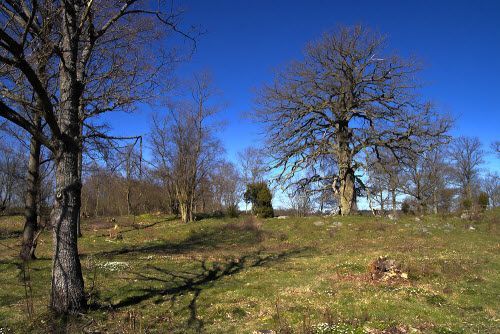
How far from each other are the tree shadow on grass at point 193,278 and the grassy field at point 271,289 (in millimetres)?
34

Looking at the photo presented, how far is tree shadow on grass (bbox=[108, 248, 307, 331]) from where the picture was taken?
9512mm

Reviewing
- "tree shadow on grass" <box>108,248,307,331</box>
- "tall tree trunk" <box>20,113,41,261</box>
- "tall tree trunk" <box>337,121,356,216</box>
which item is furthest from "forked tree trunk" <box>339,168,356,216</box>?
"tall tree trunk" <box>20,113,41,261</box>

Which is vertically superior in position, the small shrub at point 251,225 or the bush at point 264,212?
the bush at point 264,212

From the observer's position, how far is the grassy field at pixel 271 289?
7.65 m

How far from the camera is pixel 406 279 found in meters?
11.3

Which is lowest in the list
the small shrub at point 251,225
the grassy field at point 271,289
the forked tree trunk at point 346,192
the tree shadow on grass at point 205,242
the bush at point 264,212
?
the grassy field at point 271,289

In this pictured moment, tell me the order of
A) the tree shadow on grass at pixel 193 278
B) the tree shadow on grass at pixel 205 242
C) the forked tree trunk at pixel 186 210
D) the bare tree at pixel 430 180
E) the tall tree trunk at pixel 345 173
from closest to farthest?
1. the tree shadow on grass at pixel 193 278
2. the tree shadow on grass at pixel 205 242
3. the tall tree trunk at pixel 345 173
4. the forked tree trunk at pixel 186 210
5. the bare tree at pixel 430 180

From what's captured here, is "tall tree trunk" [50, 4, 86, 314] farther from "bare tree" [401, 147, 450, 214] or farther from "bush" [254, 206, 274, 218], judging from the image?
"bare tree" [401, 147, 450, 214]

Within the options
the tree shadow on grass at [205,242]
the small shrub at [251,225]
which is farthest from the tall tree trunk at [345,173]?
the tree shadow on grass at [205,242]

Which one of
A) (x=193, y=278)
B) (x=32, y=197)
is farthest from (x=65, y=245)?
(x=32, y=197)

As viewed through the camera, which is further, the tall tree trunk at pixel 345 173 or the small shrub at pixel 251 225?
the tall tree trunk at pixel 345 173

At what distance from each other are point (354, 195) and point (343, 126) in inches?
204

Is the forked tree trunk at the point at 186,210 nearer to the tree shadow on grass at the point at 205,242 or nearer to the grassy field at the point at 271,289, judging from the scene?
the tree shadow on grass at the point at 205,242

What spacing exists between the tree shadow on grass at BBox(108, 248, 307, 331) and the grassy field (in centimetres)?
3
